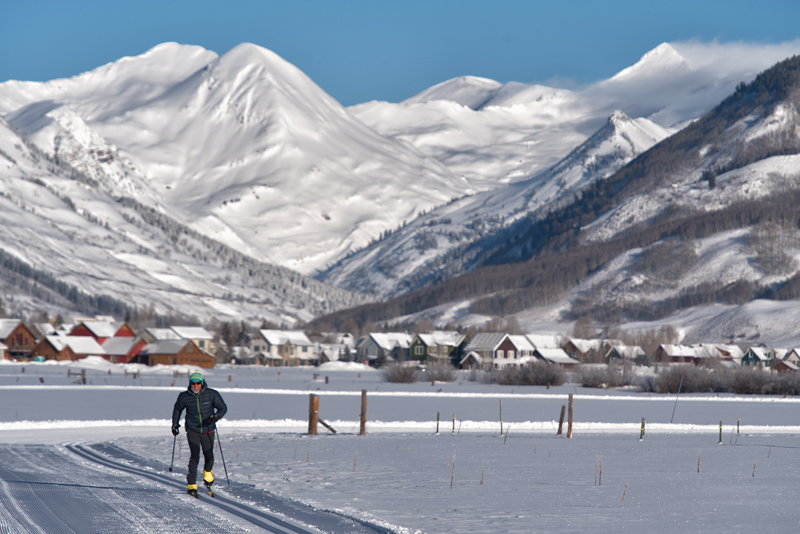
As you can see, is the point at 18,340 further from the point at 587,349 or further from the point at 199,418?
the point at 199,418

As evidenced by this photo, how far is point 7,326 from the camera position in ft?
561

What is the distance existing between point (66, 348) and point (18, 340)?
42.0 feet

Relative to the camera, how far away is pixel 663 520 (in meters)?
19.9

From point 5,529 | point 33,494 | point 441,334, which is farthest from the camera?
point 441,334

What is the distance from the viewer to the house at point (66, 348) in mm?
161625

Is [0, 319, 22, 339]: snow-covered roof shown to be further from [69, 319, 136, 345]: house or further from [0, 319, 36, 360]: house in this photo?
[69, 319, 136, 345]: house

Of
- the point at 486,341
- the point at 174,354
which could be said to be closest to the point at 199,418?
the point at 174,354

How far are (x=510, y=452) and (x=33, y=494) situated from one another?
1889 centimetres

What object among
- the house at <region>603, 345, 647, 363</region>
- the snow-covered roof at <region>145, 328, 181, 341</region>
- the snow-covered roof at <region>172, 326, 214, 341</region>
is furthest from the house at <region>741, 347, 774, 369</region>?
the snow-covered roof at <region>145, 328, 181, 341</region>

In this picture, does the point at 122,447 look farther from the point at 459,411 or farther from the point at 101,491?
the point at 459,411

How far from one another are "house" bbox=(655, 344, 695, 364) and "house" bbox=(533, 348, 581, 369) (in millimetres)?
18480

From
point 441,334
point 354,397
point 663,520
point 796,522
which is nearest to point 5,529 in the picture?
point 663,520

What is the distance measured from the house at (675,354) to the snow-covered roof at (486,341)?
1300 inches

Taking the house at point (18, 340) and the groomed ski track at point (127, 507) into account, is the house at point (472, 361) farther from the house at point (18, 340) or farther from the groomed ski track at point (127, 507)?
the groomed ski track at point (127, 507)
